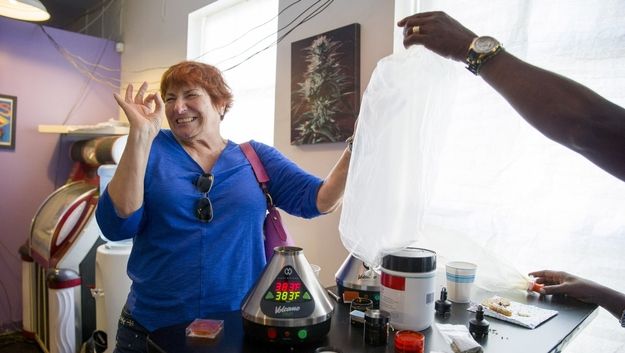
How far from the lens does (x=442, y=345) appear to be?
2.49ft

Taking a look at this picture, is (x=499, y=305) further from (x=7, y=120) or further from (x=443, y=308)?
(x=7, y=120)

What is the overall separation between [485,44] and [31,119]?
3.39 meters

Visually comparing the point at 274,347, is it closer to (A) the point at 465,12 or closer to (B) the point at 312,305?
(B) the point at 312,305

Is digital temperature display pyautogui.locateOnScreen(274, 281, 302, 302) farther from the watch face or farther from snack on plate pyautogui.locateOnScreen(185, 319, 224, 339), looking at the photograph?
the watch face

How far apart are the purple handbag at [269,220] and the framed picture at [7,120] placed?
2654 mm

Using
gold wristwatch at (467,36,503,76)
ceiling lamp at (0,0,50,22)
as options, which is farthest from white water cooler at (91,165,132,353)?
gold wristwatch at (467,36,503,76)

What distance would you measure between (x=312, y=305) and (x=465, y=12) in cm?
126

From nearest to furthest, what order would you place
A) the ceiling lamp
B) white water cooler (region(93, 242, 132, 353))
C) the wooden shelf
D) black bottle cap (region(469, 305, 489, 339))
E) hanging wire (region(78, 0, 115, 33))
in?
black bottle cap (region(469, 305, 489, 339))
white water cooler (region(93, 242, 132, 353))
the ceiling lamp
the wooden shelf
hanging wire (region(78, 0, 115, 33))

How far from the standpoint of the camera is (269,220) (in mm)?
1192

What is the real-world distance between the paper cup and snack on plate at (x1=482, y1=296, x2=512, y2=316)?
0.16ft

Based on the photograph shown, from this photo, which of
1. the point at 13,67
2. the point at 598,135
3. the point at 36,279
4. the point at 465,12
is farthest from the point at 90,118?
the point at 598,135

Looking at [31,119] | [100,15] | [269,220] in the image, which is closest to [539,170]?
[269,220]

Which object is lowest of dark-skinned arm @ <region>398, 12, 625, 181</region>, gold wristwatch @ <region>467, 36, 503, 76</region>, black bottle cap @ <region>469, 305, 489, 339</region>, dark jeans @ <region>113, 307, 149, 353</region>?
dark jeans @ <region>113, 307, 149, 353</region>

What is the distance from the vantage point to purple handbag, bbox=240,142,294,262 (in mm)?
1167
